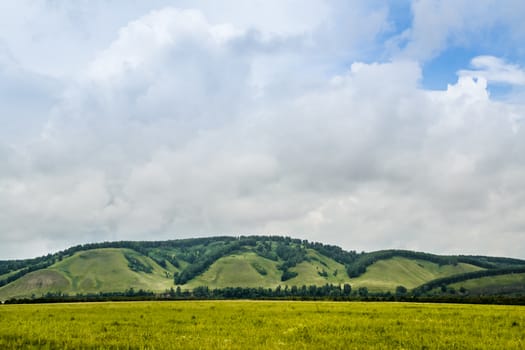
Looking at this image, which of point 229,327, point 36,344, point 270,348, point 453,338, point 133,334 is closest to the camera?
point 270,348

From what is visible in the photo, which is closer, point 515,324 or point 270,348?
point 270,348

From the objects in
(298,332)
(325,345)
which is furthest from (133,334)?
(325,345)

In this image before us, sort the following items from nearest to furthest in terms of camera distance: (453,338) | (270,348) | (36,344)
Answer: (270,348), (36,344), (453,338)

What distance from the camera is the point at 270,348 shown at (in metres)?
19.7

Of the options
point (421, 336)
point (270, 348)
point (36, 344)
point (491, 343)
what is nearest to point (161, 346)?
point (270, 348)

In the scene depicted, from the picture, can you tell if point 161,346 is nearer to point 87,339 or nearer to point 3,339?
point 87,339

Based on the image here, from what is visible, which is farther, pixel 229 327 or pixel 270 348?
pixel 229 327

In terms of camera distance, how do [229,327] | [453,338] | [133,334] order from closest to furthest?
[453,338], [133,334], [229,327]

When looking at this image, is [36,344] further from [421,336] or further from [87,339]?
[421,336]

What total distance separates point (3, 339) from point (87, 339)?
4.46 metres

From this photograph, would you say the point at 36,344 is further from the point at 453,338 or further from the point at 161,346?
the point at 453,338

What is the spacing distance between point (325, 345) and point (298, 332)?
236 inches

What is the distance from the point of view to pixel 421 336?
2420cm

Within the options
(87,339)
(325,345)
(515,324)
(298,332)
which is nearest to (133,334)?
(87,339)
